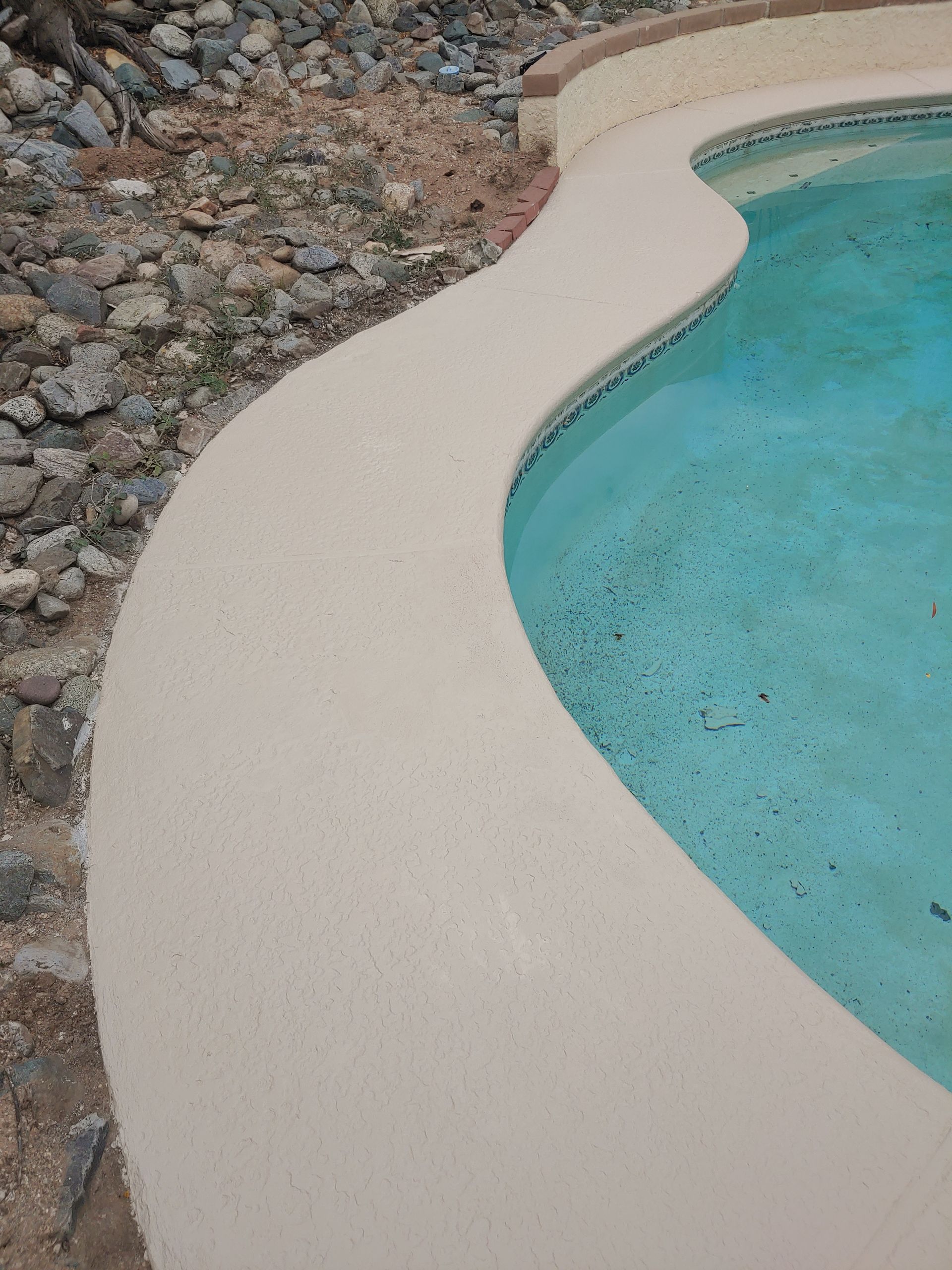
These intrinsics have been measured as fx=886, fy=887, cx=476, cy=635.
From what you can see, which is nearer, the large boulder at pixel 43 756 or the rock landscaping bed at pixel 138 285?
the rock landscaping bed at pixel 138 285

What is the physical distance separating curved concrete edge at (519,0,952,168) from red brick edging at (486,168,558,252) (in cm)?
19

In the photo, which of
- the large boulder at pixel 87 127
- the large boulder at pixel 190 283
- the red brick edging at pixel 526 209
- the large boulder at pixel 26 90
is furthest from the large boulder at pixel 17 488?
the large boulder at pixel 26 90

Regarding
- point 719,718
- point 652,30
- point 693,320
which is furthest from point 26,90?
point 719,718

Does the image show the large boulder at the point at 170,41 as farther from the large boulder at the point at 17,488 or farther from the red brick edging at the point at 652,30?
the large boulder at the point at 17,488

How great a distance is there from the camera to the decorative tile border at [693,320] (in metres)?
2.98

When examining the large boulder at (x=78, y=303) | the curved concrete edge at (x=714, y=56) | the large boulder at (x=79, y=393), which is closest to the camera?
the large boulder at (x=79, y=393)

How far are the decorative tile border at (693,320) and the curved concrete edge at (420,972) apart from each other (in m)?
0.51

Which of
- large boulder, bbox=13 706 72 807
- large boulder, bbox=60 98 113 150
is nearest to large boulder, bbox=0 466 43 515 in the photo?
A: large boulder, bbox=13 706 72 807

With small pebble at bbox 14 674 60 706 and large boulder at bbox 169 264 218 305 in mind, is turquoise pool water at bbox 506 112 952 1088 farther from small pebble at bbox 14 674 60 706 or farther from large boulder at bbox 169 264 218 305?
large boulder at bbox 169 264 218 305

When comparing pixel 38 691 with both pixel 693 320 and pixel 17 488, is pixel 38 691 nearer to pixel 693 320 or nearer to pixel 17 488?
pixel 17 488

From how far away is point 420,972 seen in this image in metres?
1.55

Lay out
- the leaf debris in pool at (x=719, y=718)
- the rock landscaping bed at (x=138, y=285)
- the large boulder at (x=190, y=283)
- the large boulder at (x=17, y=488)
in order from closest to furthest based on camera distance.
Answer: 1. the rock landscaping bed at (x=138, y=285)
2. the leaf debris in pool at (x=719, y=718)
3. the large boulder at (x=17, y=488)
4. the large boulder at (x=190, y=283)

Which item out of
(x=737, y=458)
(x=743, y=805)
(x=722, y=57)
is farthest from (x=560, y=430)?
(x=722, y=57)

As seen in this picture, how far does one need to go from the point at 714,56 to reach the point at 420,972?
5.86 meters
